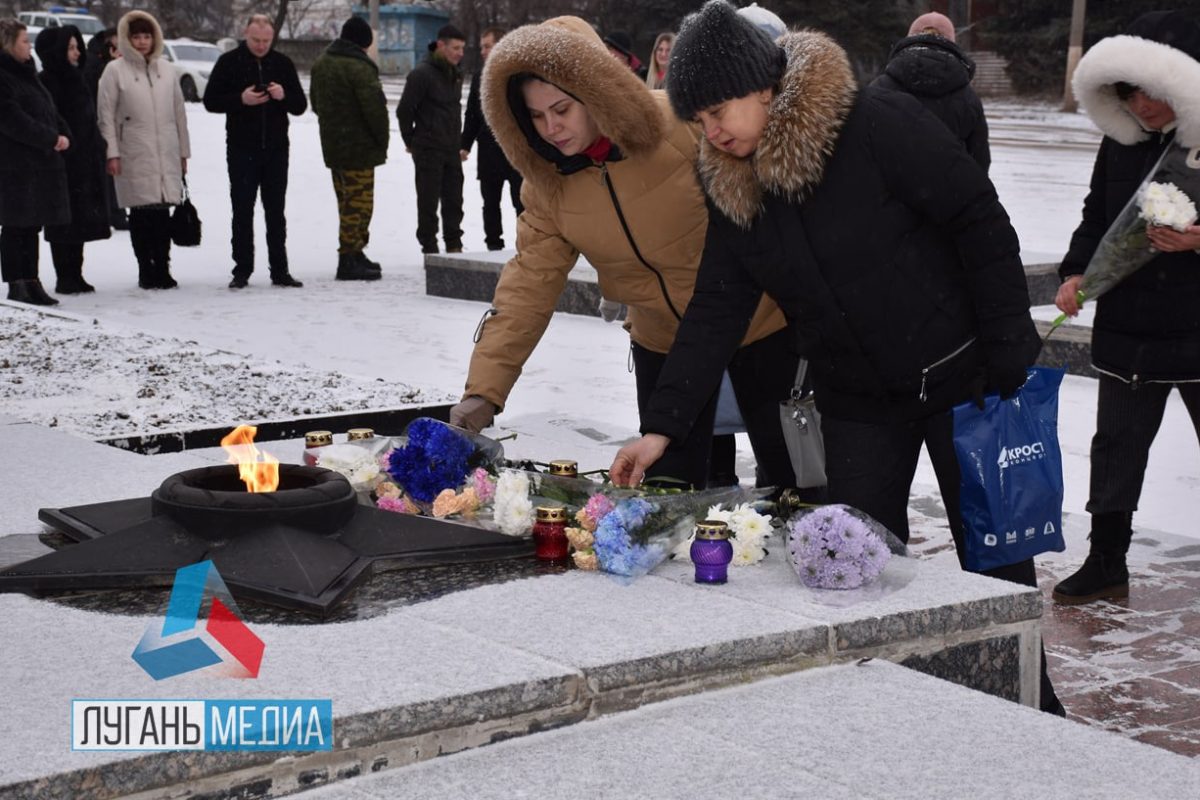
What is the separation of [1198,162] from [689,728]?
107 inches

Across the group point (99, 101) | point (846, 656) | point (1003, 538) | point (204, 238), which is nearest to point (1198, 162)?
point (1003, 538)

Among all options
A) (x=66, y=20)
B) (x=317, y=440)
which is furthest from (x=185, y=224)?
(x=66, y=20)

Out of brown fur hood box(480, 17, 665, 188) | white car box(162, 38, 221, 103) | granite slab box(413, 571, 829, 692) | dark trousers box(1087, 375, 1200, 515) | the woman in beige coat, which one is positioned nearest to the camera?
granite slab box(413, 571, 829, 692)

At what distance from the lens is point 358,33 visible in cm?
1238

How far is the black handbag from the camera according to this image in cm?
1166

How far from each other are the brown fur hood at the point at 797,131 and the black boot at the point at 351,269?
29.9 feet

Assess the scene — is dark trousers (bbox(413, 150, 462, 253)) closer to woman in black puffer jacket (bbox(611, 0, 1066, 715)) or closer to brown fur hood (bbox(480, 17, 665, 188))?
brown fur hood (bbox(480, 17, 665, 188))

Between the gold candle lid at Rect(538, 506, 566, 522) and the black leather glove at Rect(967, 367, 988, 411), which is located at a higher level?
the black leather glove at Rect(967, 367, 988, 411)

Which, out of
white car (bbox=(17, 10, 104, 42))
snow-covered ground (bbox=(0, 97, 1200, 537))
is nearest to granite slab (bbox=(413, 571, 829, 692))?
snow-covered ground (bbox=(0, 97, 1200, 537))

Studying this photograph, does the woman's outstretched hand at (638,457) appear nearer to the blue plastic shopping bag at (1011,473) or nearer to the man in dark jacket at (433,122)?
the blue plastic shopping bag at (1011,473)

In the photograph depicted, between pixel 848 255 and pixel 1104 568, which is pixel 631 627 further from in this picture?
pixel 1104 568

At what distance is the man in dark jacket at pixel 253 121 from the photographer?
11508 mm

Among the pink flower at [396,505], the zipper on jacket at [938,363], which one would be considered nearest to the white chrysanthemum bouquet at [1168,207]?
the zipper on jacket at [938,363]

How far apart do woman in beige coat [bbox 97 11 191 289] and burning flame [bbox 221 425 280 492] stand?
795 cm
